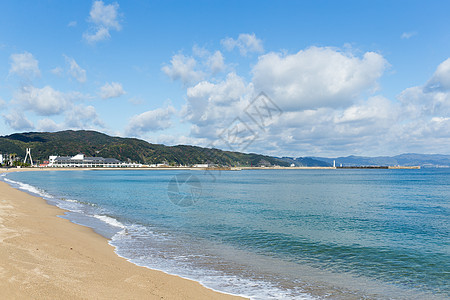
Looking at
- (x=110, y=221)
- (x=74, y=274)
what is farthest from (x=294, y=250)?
(x=110, y=221)

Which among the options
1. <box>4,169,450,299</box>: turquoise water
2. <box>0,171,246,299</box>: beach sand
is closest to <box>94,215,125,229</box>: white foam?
<box>4,169,450,299</box>: turquoise water

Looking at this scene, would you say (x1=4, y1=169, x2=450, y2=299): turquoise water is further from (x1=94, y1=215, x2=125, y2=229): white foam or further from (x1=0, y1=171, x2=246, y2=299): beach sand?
(x1=0, y1=171, x2=246, y2=299): beach sand

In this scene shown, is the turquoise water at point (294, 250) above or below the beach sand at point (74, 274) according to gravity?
below

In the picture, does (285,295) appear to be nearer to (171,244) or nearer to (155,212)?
(171,244)

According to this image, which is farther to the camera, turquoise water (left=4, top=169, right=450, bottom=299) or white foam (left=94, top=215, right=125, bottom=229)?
white foam (left=94, top=215, right=125, bottom=229)

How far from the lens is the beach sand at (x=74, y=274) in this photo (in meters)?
8.18

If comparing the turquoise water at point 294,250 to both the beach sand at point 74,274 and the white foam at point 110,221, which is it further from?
the beach sand at point 74,274

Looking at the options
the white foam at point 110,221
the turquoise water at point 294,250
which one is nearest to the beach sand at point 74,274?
the turquoise water at point 294,250

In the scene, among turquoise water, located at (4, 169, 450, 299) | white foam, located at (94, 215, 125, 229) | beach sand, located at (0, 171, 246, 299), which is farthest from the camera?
white foam, located at (94, 215, 125, 229)

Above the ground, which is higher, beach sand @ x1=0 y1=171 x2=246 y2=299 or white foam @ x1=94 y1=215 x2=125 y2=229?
beach sand @ x1=0 y1=171 x2=246 y2=299

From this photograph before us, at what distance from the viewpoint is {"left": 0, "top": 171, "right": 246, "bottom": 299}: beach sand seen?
8.18 meters

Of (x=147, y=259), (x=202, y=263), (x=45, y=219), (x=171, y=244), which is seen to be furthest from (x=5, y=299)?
(x=45, y=219)

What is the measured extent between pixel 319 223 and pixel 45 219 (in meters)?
19.2

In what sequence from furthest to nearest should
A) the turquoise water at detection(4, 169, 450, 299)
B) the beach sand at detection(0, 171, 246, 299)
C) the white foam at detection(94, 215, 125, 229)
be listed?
1. the white foam at detection(94, 215, 125, 229)
2. the turquoise water at detection(4, 169, 450, 299)
3. the beach sand at detection(0, 171, 246, 299)
